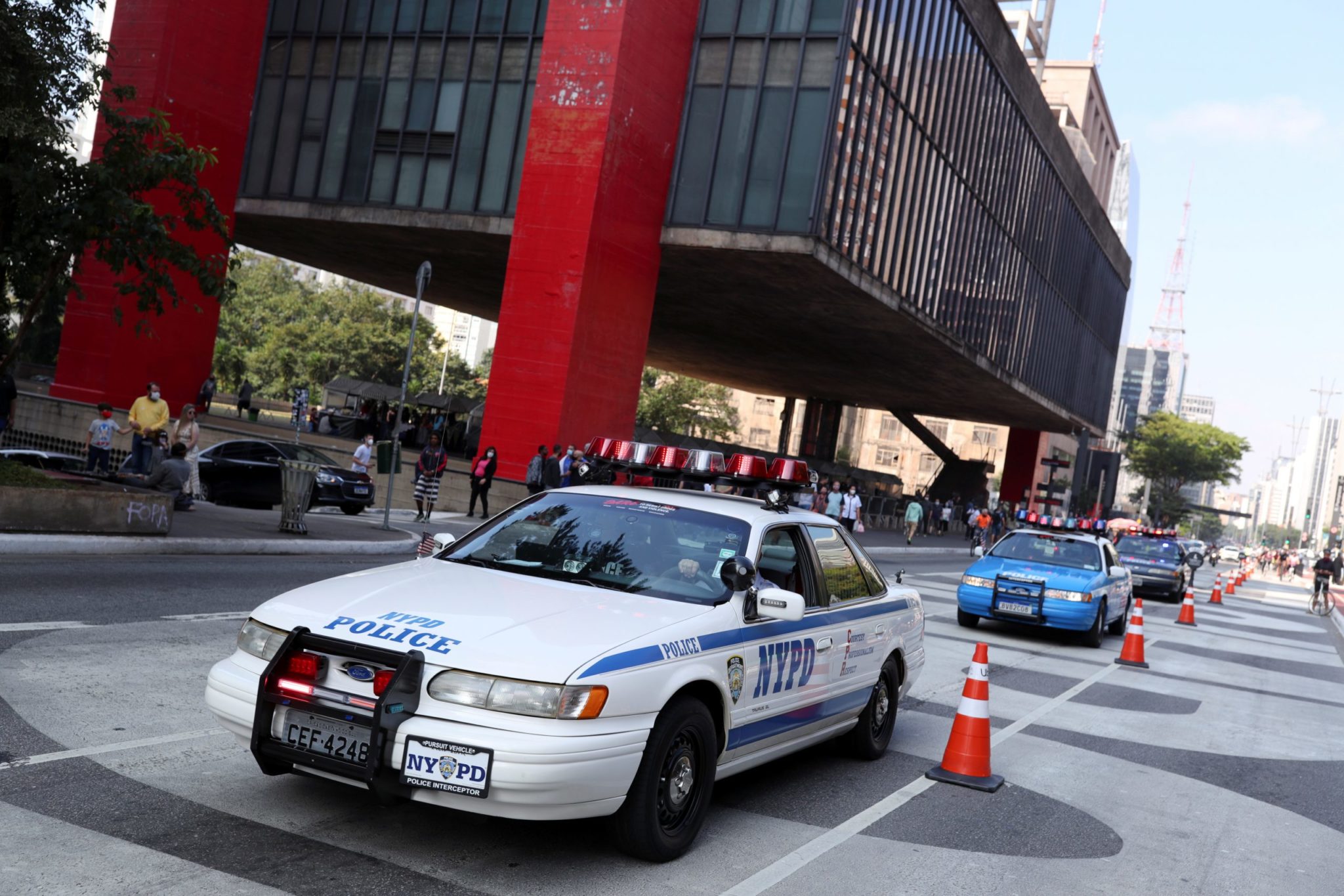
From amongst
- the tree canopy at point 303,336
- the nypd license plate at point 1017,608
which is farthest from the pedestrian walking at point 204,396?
the tree canopy at point 303,336

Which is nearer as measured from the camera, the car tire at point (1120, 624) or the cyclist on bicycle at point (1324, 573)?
the car tire at point (1120, 624)

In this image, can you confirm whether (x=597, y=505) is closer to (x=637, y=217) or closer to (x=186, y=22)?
(x=637, y=217)

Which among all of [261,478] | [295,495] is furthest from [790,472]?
[261,478]

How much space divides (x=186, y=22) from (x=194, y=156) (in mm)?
18925

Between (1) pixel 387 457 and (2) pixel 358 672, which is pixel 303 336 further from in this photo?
(2) pixel 358 672

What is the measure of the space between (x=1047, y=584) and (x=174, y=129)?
25.4 meters

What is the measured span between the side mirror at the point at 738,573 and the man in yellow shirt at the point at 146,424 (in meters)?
15.7

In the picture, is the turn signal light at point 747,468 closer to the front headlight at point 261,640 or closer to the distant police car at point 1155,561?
the front headlight at point 261,640

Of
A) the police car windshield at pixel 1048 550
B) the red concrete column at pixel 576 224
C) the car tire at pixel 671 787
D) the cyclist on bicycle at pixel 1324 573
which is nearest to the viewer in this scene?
the car tire at pixel 671 787

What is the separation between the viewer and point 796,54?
29.2 meters

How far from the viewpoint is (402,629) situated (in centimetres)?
457

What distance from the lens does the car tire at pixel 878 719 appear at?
7402 mm

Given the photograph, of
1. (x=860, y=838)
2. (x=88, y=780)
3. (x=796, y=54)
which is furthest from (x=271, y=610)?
(x=796, y=54)

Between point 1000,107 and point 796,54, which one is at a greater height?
point 1000,107
